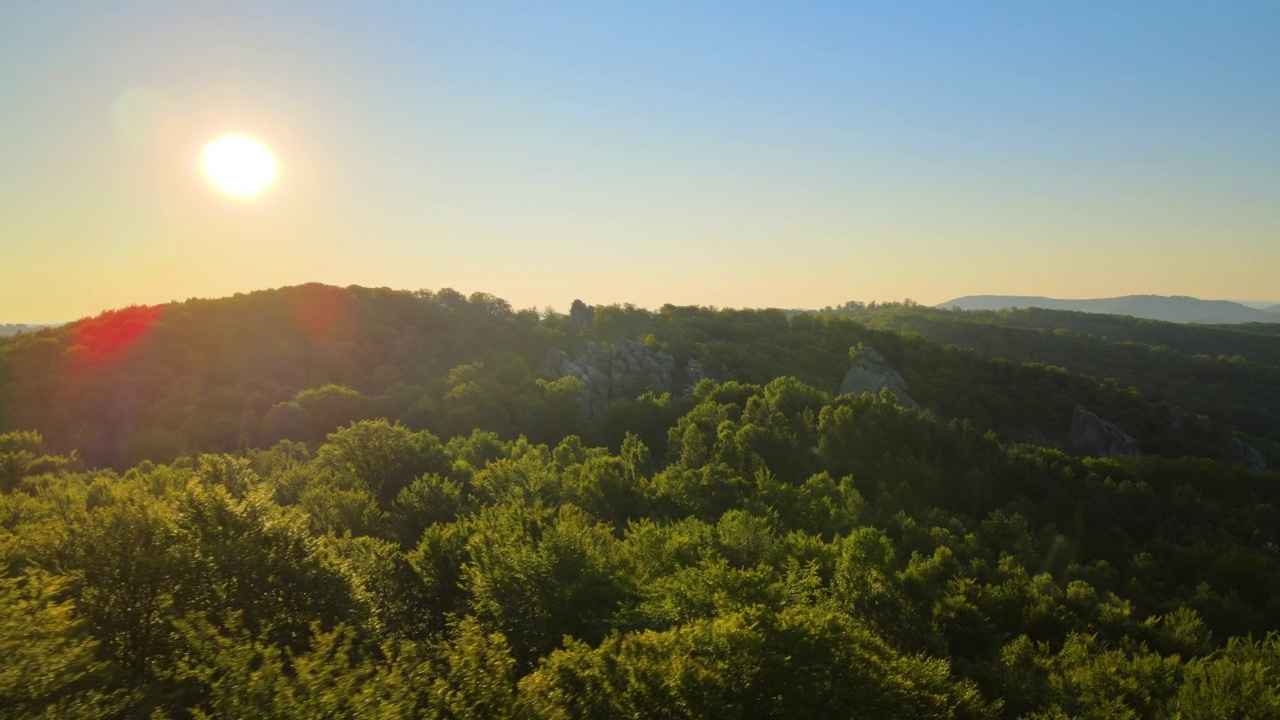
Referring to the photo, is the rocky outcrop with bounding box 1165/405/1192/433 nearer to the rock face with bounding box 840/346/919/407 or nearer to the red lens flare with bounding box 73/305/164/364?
the rock face with bounding box 840/346/919/407

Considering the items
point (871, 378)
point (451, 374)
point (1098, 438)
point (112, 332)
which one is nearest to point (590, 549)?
point (451, 374)

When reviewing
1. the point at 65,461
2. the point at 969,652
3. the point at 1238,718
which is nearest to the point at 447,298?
the point at 65,461

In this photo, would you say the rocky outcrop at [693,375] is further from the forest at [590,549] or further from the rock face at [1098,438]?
the rock face at [1098,438]

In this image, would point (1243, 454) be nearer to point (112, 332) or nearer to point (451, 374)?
point (451, 374)

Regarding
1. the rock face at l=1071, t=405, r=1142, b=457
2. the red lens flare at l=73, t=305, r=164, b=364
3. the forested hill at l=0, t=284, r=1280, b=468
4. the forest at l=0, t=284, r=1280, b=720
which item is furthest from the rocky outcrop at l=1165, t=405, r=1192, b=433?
the red lens flare at l=73, t=305, r=164, b=364

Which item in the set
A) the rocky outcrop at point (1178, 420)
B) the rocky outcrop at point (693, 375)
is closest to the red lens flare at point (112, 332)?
the rocky outcrop at point (693, 375)
